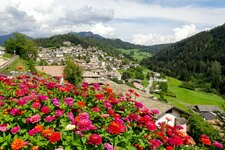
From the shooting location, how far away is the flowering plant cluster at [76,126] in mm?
3620

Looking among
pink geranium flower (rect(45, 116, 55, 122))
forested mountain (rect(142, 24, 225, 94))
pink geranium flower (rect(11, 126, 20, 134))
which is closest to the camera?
pink geranium flower (rect(11, 126, 20, 134))

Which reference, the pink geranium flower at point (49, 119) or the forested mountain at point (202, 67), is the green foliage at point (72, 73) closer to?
the pink geranium flower at point (49, 119)

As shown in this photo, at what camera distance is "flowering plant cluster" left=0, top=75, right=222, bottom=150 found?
3.62 metres

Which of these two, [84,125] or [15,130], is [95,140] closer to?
[84,125]

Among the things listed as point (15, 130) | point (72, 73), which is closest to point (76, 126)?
point (15, 130)

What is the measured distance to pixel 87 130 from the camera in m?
3.91

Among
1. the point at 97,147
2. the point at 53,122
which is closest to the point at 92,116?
the point at 53,122

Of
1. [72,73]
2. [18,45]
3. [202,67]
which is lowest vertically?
[202,67]

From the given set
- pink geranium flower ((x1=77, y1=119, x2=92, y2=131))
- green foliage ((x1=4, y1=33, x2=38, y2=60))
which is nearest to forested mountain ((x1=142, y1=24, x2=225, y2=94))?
green foliage ((x1=4, y1=33, x2=38, y2=60))

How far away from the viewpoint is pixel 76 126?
152 inches

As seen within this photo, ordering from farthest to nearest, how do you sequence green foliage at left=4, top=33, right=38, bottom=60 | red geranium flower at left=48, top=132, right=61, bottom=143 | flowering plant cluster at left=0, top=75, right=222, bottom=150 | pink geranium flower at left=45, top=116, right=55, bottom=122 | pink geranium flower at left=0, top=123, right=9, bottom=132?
1. green foliage at left=4, top=33, right=38, bottom=60
2. pink geranium flower at left=45, top=116, right=55, bottom=122
3. pink geranium flower at left=0, top=123, right=9, bottom=132
4. flowering plant cluster at left=0, top=75, right=222, bottom=150
5. red geranium flower at left=48, top=132, right=61, bottom=143

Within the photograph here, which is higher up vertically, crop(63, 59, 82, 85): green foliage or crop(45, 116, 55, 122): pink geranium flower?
crop(45, 116, 55, 122): pink geranium flower

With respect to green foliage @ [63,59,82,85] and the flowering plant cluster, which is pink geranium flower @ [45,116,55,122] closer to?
the flowering plant cluster

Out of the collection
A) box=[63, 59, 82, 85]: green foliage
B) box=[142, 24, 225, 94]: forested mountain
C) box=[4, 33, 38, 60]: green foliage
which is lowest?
box=[142, 24, 225, 94]: forested mountain
